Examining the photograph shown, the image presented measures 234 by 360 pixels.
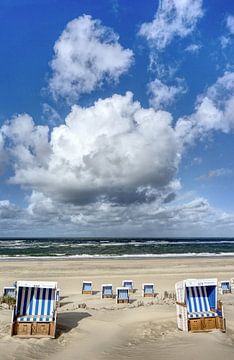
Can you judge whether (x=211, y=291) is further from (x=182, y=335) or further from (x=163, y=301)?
(x=163, y=301)

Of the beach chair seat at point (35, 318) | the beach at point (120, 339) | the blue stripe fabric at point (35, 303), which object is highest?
the blue stripe fabric at point (35, 303)

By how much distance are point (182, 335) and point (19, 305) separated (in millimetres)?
4953

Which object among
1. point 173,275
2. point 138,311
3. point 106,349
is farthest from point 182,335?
point 173,275

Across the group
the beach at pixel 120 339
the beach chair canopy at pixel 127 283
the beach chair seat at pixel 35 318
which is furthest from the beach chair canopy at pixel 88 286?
the beach chair seat at pixel 35 318

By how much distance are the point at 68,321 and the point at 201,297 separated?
4626mm

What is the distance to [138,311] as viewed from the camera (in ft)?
43.0

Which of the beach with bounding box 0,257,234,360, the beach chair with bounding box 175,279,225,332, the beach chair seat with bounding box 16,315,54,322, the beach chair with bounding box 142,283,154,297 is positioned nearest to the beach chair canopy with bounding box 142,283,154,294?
the beach chair with bounding box 142,283,154,297

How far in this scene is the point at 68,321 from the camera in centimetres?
1172

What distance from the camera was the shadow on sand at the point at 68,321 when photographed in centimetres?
1051

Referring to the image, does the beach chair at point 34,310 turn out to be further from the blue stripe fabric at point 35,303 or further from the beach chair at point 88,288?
the beach chair at point 88,288

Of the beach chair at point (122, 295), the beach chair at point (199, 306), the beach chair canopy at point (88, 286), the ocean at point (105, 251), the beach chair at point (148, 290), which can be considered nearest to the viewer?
the beach chair at point (199, 306)

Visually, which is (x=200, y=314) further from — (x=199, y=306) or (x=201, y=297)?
(x=201, y=297)

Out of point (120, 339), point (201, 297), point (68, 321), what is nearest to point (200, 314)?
point (201, 297)

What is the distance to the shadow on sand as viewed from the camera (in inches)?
414
